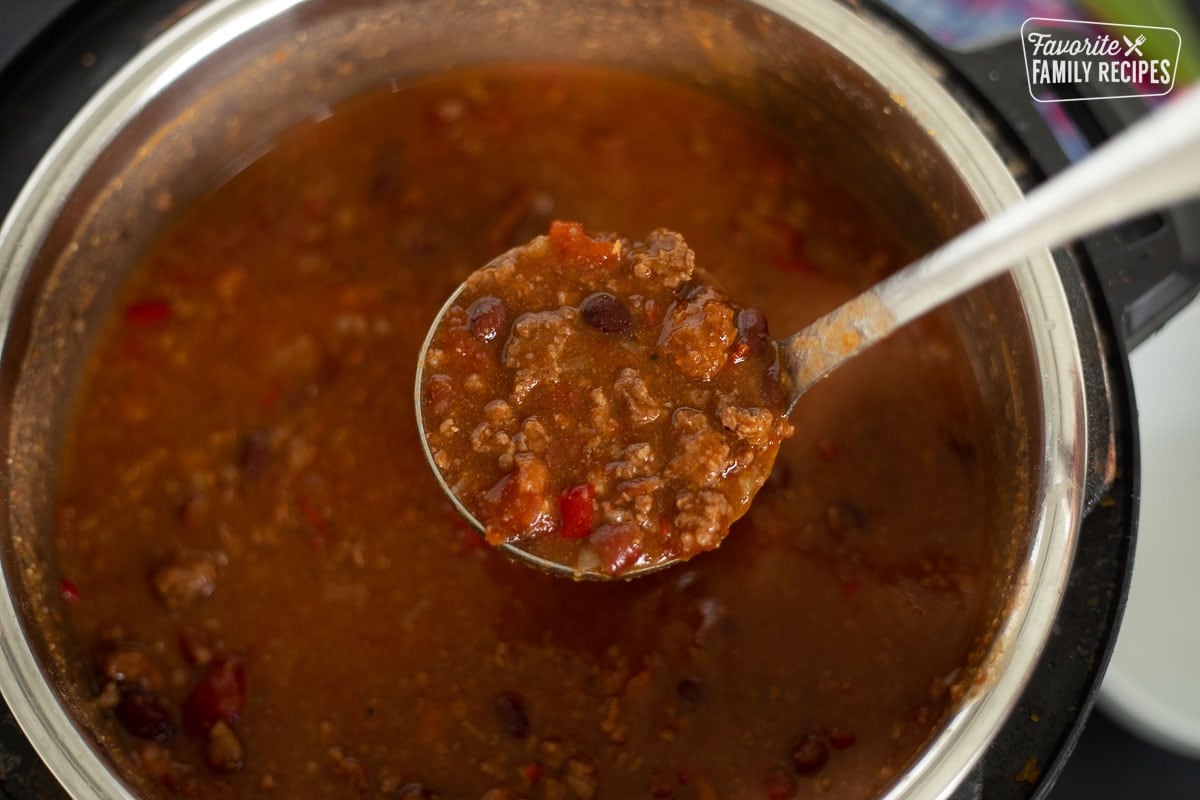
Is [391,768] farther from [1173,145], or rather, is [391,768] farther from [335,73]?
[1173,145]

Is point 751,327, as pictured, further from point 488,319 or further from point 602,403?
point 488,319

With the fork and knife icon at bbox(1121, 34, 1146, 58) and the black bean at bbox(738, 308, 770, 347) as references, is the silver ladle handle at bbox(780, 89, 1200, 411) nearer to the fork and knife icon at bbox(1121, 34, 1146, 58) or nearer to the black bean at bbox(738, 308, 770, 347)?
the black bean at bbox(738, 308, 770, 347)

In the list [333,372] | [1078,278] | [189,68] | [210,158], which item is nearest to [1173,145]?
[1078,278]

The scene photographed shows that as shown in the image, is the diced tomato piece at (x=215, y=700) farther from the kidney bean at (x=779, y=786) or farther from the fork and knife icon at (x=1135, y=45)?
the fork and knife icon at (x=1135, y=45)

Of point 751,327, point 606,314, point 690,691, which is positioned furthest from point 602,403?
point 690,691

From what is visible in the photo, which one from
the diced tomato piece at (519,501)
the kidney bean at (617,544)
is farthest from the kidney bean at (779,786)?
the diced tomato piece at (519,501)

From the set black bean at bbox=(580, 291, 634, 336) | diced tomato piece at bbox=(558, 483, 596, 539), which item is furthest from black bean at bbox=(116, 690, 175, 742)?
black bean at bbox=(580, 291, 634, 336)
